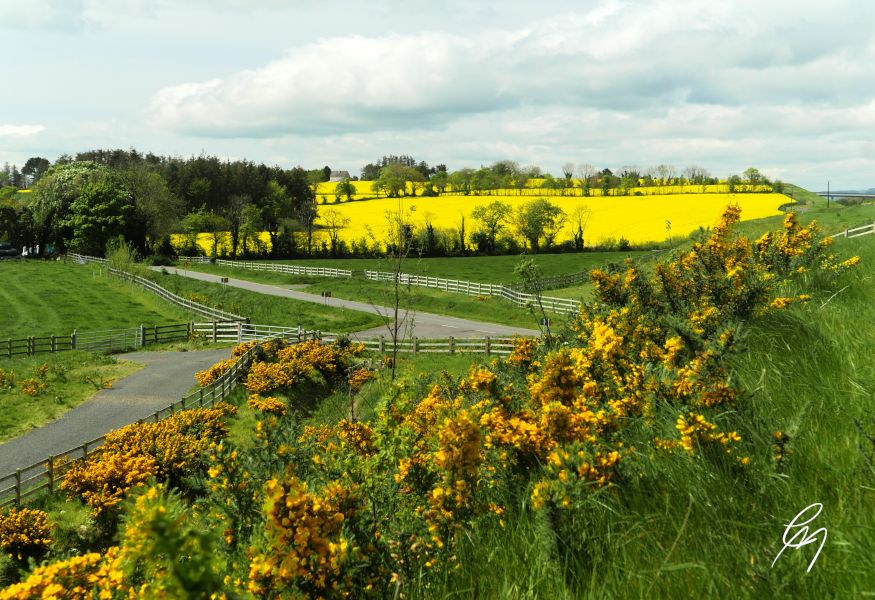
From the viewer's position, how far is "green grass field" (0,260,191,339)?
42.7 meters

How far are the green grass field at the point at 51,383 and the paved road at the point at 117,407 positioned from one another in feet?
1.58

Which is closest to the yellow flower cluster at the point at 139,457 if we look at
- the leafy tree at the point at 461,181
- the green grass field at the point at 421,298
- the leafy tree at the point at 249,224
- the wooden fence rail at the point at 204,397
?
the wooden fence rail at the point at 204,397

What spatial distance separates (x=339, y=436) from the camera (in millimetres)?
8055

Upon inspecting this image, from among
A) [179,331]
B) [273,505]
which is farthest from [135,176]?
[273,505]

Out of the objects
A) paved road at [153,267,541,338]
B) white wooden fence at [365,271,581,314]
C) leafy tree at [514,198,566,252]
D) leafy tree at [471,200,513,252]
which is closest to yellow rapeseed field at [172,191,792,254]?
leafy tree at [514,198,566,252]

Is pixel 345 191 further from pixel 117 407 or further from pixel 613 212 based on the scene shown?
pixel 117 407

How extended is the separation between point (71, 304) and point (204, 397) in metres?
32.2

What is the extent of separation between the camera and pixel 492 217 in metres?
92.1

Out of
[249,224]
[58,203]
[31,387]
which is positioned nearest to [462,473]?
[31,387]

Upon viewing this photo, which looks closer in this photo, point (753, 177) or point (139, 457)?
point (139, 457)

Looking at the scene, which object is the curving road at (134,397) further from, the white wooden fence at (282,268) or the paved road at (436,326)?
the white wooden fence at (282,268)

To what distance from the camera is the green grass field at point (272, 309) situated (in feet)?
140

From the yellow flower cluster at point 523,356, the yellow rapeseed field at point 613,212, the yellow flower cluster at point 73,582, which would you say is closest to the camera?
the yellow flower cluster at point 73,582

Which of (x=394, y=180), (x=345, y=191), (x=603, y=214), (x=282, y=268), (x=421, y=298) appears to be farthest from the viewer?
(x=345, y=191)
